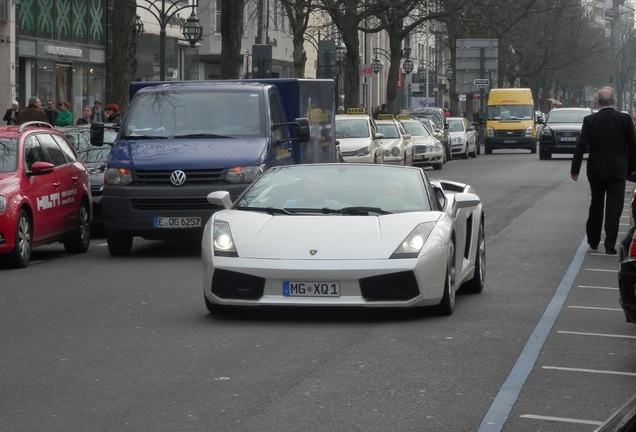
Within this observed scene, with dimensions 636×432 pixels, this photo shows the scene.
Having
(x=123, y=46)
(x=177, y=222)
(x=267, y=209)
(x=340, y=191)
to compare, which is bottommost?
(x=177, y=222)

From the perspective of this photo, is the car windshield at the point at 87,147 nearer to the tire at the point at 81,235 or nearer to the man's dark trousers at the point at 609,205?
the tire at the point at 81,235

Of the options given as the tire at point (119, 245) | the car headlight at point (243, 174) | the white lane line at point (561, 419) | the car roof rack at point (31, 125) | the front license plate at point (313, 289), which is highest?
the car roof rack at point (31, 125)

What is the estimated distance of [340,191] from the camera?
1198 cm

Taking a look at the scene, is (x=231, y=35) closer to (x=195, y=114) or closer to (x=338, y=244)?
(x=195, y=114)

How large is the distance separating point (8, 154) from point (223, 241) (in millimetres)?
6167

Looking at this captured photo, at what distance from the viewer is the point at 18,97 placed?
4234 cm

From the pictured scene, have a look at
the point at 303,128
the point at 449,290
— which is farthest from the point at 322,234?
the point at 303,128

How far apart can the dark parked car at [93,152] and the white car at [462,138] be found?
32262 millimetres

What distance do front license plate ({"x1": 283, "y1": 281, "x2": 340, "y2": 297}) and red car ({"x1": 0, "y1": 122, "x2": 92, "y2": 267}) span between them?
5582mm

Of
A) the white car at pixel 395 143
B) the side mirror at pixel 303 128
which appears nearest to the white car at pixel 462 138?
the white car at pixel 395 143

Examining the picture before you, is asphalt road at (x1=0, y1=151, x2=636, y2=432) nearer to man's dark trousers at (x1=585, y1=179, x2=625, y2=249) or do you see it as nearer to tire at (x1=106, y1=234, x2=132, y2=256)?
man's dark trousers at (x1=585, y1=179, x2=625, y2=249)

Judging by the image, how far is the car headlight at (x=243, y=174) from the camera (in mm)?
17156

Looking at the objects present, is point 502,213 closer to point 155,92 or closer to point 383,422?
point 155,92

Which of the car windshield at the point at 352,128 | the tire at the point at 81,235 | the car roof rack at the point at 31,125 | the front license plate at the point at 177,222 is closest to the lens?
the front license plate at the point at 177,222
